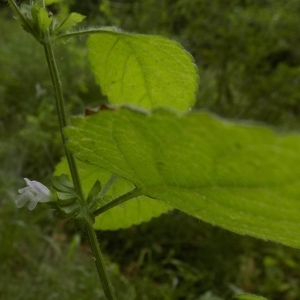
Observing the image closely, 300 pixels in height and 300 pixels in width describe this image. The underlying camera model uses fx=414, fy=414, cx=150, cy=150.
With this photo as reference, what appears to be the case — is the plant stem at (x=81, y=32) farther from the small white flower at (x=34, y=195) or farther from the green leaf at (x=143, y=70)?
the small white flower at (x=34, y=195)

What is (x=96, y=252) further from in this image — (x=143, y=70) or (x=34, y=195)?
(x=143, y=70)

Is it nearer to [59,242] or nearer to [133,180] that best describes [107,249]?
[59,242]

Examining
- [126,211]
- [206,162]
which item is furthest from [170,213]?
[206,162]

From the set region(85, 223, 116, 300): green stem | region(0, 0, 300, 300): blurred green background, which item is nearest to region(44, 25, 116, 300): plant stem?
region(85, 223, 116, 300): green stem

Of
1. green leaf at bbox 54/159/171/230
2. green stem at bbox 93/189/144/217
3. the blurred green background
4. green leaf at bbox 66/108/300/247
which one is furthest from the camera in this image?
the blurred green background

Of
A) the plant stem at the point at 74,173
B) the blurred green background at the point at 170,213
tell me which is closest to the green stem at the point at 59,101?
the plant stem at the point at 74,173

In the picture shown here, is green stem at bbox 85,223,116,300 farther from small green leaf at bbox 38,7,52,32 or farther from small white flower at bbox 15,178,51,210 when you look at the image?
small green leaf at bbox 38,7,52,32
